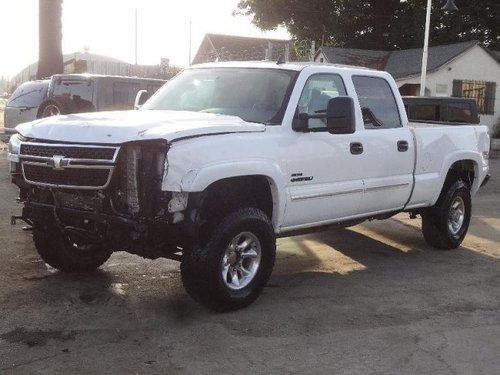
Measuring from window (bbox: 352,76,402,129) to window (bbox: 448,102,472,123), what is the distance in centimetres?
584

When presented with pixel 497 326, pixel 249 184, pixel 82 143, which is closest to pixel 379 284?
pixel 497 326

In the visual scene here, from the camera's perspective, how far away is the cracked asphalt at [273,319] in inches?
160

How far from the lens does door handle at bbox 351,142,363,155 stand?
5971mm

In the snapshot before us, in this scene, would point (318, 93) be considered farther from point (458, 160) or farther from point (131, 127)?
point (458, 160)

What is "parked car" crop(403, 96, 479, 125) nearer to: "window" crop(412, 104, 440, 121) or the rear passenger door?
"window" crop(412, 104, 440, 121)

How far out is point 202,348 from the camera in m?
4.27

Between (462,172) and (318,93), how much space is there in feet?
9.20

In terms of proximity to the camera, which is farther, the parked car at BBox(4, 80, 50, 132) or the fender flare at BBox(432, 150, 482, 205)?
the parked car at BBox(4, 80, 50, 132)

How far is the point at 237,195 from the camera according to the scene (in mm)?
5148

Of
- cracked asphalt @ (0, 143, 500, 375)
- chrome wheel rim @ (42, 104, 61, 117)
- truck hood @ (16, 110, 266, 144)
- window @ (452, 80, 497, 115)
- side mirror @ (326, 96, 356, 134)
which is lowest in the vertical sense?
cracked asphalt @ (0, 143, 500, 375)

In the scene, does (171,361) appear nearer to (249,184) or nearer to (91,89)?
(249,184)

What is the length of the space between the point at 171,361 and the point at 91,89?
27.5 feet

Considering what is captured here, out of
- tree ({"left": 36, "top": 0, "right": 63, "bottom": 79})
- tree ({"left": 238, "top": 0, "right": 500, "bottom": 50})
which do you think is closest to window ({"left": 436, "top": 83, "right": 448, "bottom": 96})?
tree ({"left": 238, "top": 0, "right": 500, "bottom": 50})

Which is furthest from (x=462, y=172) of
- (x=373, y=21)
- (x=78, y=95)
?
(x=373, y=21)
